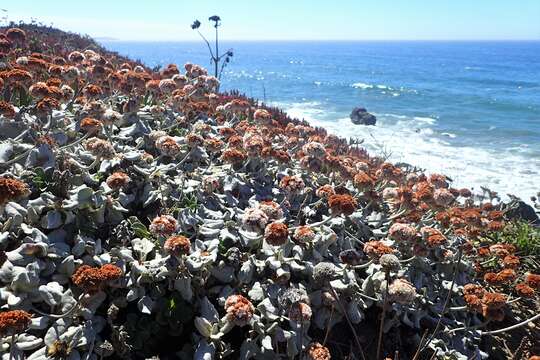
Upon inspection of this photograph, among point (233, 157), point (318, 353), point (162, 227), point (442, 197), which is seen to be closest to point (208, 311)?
point (162, 227)

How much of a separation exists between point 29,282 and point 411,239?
318 centimetres

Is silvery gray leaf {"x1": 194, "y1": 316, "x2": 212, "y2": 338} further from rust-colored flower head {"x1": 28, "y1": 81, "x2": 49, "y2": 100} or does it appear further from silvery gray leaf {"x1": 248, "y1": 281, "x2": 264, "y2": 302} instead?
rust-colored flower head {"x1": 28, "y1": 81, "x2": 49, "y2": 100}

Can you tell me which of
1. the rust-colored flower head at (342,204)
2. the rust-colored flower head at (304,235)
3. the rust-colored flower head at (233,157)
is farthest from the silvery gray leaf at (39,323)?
the rust-colored flower head at (342,204)

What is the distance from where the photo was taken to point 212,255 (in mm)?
3721

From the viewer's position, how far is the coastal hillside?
3.27 metres

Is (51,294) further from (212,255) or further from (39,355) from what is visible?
(212,255)

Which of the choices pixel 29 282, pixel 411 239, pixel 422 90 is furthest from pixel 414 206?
pixel 422 90

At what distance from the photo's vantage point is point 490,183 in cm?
1552

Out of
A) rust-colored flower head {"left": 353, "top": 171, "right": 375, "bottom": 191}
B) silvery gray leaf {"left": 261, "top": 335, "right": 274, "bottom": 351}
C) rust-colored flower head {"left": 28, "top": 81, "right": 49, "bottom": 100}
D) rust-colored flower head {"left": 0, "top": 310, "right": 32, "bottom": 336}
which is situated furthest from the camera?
rust-colored flower head {"left": 353, "top": 171, "right": 375, "bottom": 191}

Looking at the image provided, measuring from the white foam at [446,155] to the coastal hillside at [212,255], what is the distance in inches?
242

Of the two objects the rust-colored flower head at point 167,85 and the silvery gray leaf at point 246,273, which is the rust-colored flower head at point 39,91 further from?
the silvery gray leaf at point 246,273

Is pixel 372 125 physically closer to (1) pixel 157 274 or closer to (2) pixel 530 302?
(2) pixel 530 302

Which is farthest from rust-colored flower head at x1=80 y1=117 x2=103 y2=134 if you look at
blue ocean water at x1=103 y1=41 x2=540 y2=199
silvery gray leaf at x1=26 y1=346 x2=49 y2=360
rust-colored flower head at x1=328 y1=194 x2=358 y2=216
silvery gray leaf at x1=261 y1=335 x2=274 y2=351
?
blue ocean water at x1=103 y1=41 x2=540 y2=199

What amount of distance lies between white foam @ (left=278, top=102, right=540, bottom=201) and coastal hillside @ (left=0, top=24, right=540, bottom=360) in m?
6.14
